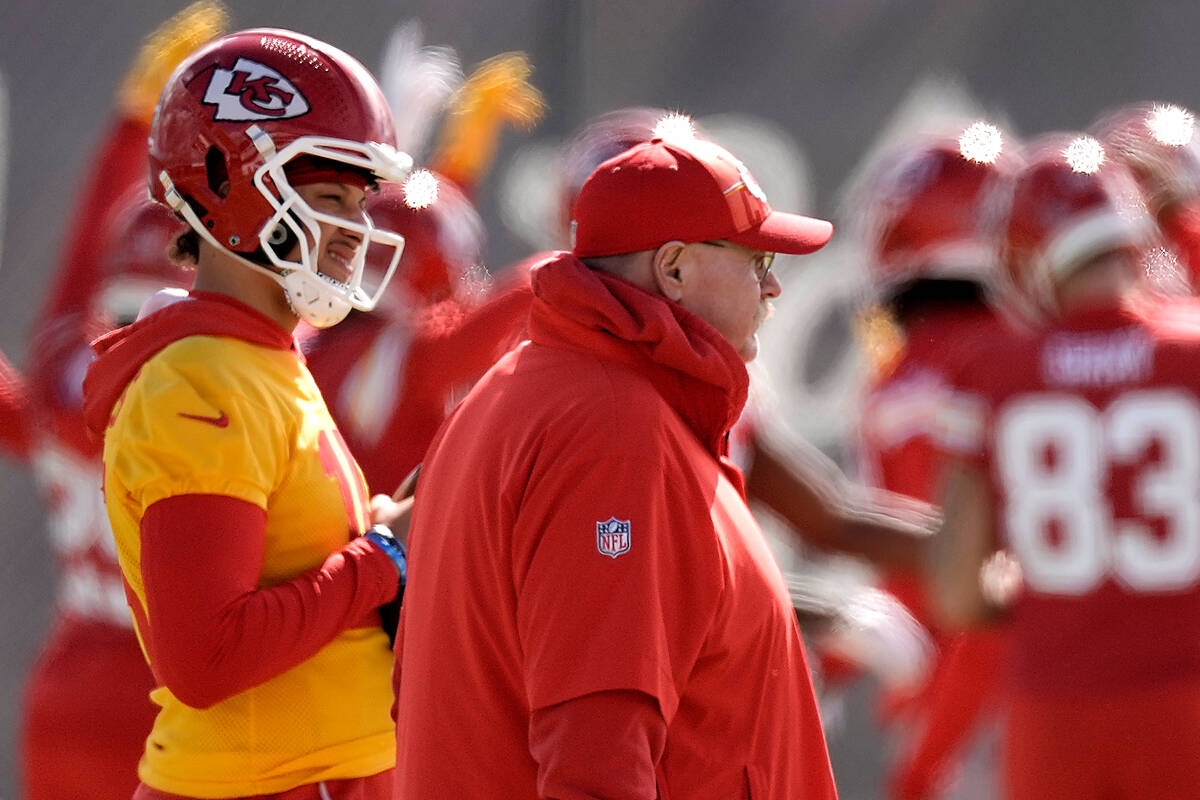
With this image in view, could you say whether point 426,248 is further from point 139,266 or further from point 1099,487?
point 1099,487

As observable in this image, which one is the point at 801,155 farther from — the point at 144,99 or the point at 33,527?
the point at 33,527

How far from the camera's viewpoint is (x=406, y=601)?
7.13 feet

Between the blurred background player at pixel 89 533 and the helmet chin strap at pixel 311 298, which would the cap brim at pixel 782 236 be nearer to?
the helmet chin strap at pixel 311 298

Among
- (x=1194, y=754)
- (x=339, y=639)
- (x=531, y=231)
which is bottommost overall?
(x=1194, y=754)

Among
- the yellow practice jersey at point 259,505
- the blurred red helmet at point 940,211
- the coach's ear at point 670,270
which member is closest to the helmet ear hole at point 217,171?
the yellow practice jersey at point 259,505

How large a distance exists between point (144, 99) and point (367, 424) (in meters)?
1.24

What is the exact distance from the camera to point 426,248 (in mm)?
4141

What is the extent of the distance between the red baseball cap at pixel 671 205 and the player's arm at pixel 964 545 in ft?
5.57

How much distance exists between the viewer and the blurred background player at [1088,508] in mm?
3539

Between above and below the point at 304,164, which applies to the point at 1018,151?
below

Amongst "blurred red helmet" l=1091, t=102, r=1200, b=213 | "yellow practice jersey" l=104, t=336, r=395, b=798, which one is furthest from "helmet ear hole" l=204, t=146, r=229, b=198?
"blurred red helmet" l=1091, t=102, r=1200, b=213

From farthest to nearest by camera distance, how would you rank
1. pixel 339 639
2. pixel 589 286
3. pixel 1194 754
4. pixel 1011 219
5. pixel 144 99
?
pixel 144 99
pixel 1011 219
pixel 1194 754
pixel 339 639
pixel 589 286

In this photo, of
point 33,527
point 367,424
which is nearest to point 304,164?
point 367,424

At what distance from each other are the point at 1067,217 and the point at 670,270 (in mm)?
1887
